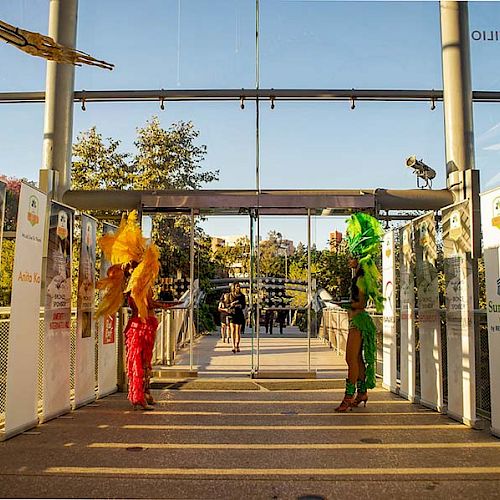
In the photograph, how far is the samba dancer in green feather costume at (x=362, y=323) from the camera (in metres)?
6.84

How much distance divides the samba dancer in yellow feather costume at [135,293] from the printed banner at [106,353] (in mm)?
1070

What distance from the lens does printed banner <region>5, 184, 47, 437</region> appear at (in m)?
5.34

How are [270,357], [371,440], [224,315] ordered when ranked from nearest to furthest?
[371,440]
[270,357]
[224,315]

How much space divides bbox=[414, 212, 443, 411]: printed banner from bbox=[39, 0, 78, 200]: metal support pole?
571 centimetres

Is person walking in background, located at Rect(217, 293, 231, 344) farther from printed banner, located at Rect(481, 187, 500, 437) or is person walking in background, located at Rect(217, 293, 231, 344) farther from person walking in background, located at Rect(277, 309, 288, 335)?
printed banner, located at Rect(481, 187, 500, 437)

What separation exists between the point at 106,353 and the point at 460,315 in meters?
4.63

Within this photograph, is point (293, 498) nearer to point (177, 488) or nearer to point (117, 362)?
point (177, 488)

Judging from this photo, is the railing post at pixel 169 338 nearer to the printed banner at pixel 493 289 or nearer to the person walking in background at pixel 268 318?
the person walking in background at pixel 268 318

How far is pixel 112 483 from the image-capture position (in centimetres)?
401

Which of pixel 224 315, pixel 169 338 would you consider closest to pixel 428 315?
pixel 169 338

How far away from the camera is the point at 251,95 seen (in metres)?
10.3

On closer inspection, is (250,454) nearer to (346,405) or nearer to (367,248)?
(346,405)

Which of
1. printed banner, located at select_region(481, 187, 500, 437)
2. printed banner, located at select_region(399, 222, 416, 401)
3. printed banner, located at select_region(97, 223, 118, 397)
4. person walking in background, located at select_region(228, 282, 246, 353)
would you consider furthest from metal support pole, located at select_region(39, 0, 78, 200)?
printed banner, located at select_region(481, 187, 500, 437)

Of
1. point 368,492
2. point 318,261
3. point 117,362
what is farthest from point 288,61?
point 368,492
